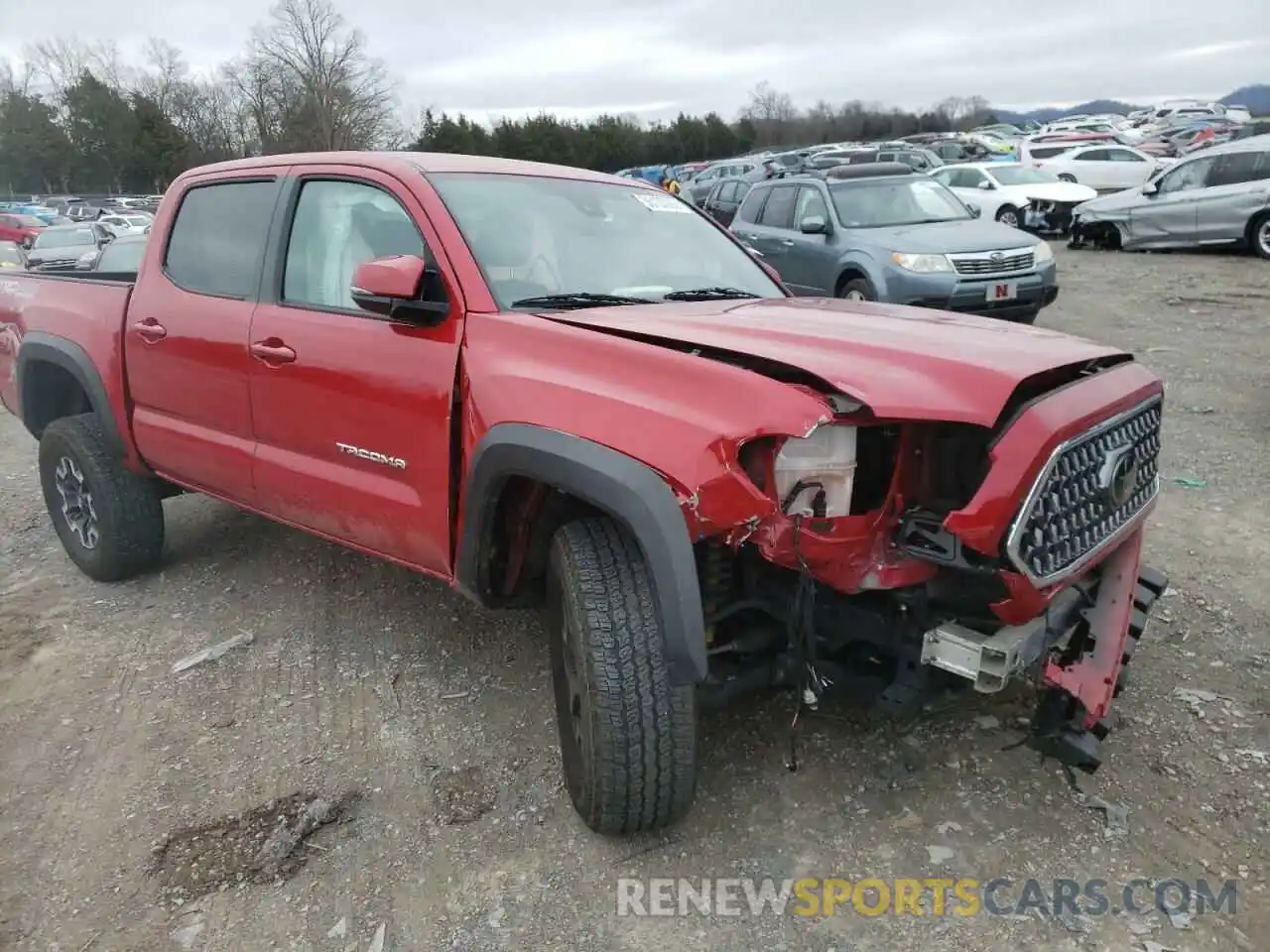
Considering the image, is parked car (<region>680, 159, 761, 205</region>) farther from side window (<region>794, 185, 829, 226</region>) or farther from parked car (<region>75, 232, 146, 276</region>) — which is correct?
parked car (<region>75, 232, 146, 276</region>)

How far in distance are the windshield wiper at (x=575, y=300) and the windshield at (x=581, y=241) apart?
0.08 ft

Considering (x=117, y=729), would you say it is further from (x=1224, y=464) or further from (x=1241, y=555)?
(x=1224, y=464)

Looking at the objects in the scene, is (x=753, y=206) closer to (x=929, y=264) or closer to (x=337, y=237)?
(x=929, y=264)

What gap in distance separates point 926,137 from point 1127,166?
2791 cm

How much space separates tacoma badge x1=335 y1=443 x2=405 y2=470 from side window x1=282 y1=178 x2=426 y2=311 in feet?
1.60

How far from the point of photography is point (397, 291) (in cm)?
275

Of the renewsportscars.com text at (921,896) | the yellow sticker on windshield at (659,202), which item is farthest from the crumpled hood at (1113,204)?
the renewsportscars.com text at (921,896)

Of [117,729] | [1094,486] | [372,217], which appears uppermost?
[372,217]

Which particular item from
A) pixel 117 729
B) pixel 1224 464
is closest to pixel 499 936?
pixel 117 729

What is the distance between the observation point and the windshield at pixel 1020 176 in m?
18.3

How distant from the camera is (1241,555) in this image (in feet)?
14.3

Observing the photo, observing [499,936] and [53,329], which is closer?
[499,936]

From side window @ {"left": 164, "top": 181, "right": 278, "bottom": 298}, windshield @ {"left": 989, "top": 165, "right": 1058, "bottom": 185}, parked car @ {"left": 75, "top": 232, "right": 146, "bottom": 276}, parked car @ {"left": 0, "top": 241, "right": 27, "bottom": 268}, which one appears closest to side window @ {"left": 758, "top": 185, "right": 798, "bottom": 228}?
parked car @ {"left": 75, "top": 232, "right": 146, "bottom": 276}

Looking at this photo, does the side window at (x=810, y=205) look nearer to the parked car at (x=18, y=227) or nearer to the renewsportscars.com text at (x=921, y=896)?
the renewsportscars.com text at (x=921, y=896)
